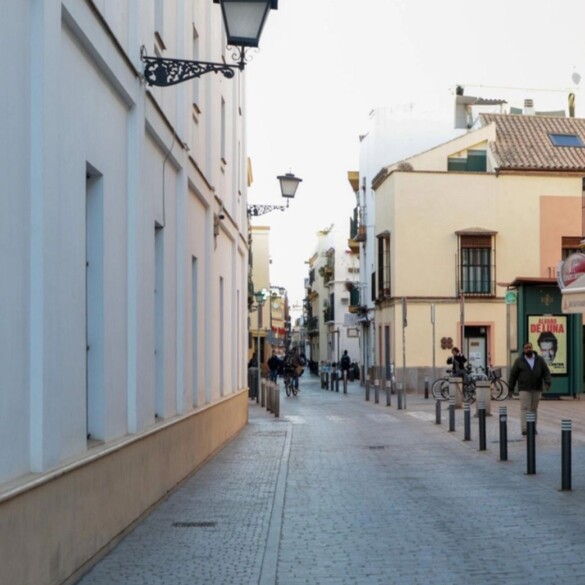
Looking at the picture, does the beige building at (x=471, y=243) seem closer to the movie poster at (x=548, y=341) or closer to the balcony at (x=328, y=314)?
the movie poster at (x=548, y=341)

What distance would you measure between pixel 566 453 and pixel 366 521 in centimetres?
297

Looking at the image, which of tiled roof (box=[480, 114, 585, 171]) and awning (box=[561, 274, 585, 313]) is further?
tiled roof (box=[480, 114, 585, 171])

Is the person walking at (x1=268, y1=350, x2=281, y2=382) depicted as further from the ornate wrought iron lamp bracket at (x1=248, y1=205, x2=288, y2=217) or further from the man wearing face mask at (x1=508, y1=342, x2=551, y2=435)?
the man wearing face mask at (x1=508, y1=342, x2=551, y2=435)

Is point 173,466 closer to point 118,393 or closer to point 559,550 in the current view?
point 118,393

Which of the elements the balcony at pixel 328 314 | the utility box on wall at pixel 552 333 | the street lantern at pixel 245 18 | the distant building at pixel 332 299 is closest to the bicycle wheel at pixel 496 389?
the utility box on wall at pixel 552 333

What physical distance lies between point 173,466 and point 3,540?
6834mm

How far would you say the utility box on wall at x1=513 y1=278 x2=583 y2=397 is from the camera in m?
30.7

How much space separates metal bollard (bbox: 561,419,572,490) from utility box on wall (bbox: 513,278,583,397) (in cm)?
1923

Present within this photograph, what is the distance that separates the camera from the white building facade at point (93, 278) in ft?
21.0

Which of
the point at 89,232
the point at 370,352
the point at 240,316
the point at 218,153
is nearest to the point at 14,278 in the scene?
the point at 89,232

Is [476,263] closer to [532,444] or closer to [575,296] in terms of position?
[575,296]

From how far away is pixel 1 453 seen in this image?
609 cm

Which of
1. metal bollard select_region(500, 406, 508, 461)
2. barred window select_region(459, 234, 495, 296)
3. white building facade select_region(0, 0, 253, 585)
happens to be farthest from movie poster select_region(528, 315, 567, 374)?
white building facade select_region(0, 0, 253, 585)

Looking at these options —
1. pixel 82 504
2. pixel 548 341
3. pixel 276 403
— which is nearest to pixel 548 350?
pixel 548 341
